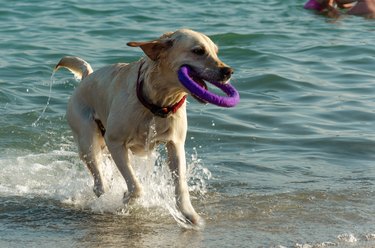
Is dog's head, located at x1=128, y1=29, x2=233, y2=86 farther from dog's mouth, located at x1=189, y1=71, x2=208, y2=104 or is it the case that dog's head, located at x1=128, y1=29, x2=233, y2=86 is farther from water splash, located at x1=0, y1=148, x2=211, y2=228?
water splash, located at x1=0, y1=148, x2=211, y2=228

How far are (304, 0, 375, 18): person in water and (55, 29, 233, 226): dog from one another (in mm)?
12230

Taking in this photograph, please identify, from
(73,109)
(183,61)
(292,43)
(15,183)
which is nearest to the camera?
(183,61)

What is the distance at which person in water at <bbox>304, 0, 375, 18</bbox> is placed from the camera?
18.5 metres

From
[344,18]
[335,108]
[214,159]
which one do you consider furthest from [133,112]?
[344,18]

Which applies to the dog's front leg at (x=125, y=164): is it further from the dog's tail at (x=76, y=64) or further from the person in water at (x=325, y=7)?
the person in water at (x=325, y=7)

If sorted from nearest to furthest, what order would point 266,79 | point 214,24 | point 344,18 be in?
1. point 266,79
2. point 214,24
3. point 344,18

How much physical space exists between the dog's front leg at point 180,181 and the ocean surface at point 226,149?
0.41 feet

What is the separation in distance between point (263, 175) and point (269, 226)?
167 cm

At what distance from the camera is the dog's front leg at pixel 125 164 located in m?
6.66

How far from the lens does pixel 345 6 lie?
63.1ft

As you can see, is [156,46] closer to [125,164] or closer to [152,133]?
[152,133]

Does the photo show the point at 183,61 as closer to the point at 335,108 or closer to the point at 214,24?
the point at 335,108

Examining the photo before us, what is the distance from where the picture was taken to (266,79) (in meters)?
12.3

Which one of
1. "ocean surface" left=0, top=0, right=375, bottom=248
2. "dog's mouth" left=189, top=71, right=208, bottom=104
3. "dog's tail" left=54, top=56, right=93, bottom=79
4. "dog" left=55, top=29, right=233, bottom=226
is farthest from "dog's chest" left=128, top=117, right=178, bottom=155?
"dog's tail" left=54, top=56, right=93, bottom=79
